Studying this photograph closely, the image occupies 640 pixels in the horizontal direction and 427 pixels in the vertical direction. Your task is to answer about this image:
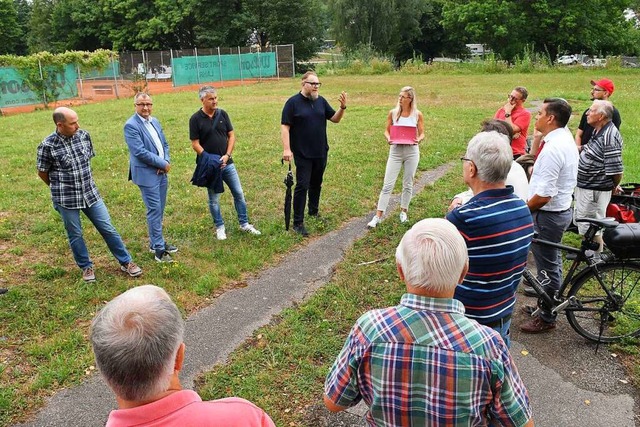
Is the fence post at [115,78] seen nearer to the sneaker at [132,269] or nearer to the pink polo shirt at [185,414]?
the sneaker at [132,269]

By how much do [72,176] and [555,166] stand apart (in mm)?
4452

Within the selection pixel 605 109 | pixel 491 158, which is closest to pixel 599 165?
pixel 605 109

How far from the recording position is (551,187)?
3.93 metres

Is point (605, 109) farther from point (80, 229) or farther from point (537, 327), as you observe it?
point (80, 229)

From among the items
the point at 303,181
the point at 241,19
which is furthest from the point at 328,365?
the point at 241,19

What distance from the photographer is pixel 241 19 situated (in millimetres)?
41812

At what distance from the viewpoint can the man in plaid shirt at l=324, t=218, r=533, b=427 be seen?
1774 mm

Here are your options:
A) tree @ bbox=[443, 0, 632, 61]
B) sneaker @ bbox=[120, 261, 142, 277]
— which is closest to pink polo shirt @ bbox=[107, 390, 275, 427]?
sneaker @ bbox=[120, 261, 142, 277]

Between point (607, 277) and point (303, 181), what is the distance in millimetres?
3670

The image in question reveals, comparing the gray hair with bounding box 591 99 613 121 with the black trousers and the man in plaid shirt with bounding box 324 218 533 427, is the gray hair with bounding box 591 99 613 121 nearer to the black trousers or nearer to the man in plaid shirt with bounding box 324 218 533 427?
the black trousers

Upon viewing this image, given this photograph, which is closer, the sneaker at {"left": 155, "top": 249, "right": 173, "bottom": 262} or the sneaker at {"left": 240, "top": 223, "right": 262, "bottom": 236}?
the sneaker at {"left": 155, "top": 249, "right": 173, "bottom": 262}

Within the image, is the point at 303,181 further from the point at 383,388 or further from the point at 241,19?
the point at 241,19

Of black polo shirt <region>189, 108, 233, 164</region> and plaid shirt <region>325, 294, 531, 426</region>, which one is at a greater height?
black polo shirt <region>189, 108, 233, 164</region>

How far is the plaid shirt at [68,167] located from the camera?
4957 mm
